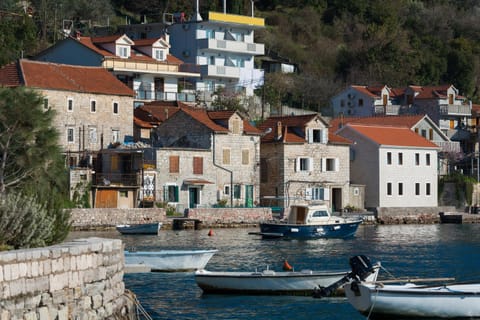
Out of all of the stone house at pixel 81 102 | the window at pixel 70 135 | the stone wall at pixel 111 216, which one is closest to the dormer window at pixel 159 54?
the stone house at pixel 81 102

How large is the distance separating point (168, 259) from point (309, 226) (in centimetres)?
1982

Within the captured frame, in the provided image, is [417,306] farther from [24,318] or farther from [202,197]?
[202,197]

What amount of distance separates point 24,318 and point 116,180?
49.0 metres

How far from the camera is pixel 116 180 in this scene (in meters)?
68.5

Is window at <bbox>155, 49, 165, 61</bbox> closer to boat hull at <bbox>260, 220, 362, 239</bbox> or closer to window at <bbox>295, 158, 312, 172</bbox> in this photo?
window at <bbox>295, 158, 312, 172</bbox>

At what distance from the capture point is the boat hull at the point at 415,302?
28.6 metres

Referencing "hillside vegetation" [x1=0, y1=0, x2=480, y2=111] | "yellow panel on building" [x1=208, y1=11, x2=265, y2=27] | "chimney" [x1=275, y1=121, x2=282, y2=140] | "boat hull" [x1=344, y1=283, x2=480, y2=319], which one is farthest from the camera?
"hillside vegetation" [x1=0, y1=0, x2=480, y2=111]

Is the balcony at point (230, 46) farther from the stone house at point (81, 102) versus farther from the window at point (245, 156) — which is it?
the window at point (245, 156)

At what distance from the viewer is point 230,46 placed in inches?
3804

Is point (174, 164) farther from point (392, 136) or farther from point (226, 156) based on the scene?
point (392, 136)

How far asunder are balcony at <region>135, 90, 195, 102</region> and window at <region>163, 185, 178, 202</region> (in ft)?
52.6

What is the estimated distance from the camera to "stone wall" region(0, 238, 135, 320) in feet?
63.2

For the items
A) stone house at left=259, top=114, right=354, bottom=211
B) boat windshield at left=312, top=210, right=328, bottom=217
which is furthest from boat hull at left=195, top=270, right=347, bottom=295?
stone house at left=259, top=114, right=354, bottom=211

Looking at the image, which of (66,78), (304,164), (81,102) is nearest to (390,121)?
(304,164)
